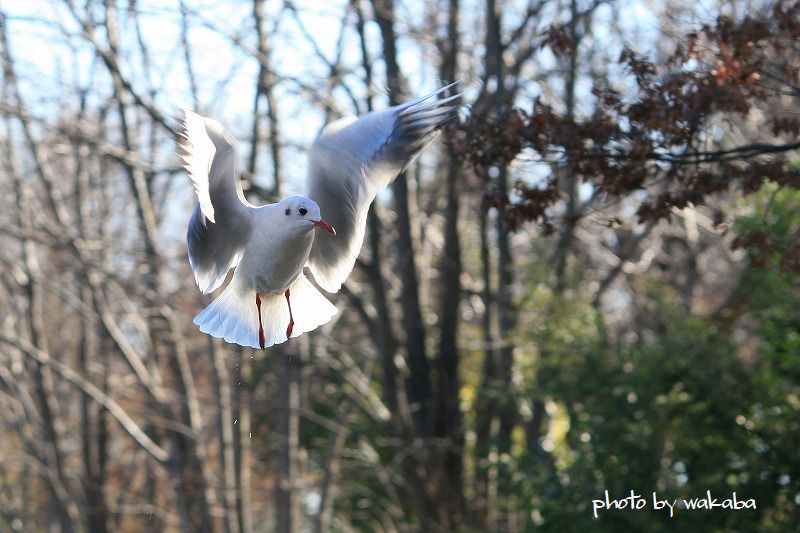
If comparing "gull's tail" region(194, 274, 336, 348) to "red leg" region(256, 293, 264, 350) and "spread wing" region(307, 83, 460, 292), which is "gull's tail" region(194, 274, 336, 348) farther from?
"spread wing" region(307, 83, 460, 292)

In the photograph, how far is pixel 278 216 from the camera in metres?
5.46

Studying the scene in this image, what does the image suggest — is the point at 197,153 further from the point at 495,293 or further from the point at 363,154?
the point at 495,293

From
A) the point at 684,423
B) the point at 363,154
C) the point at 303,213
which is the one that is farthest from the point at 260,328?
the point at 684,423

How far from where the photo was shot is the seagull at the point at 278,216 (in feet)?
18.4

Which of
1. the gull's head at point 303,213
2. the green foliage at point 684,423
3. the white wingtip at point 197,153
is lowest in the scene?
the green foliage at point 684,423

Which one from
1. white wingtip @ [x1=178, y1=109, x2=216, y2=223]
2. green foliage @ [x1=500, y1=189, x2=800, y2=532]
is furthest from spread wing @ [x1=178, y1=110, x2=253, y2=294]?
green foliage @ [x1=500, y1=189, x2=800, y2=532]

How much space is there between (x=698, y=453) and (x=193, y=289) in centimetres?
852

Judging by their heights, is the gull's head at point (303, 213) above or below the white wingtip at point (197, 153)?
below

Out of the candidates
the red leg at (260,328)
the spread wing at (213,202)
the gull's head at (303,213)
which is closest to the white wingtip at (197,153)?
the spread wing at (213,202)

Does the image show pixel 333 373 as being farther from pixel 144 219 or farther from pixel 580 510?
pixel 580 510

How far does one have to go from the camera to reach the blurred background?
6.88 meters

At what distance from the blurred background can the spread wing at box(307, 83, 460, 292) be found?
0.75m

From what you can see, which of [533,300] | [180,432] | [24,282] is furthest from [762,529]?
[24,282]

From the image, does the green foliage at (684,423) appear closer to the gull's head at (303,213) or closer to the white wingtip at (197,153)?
the gull's head at (303,213)
